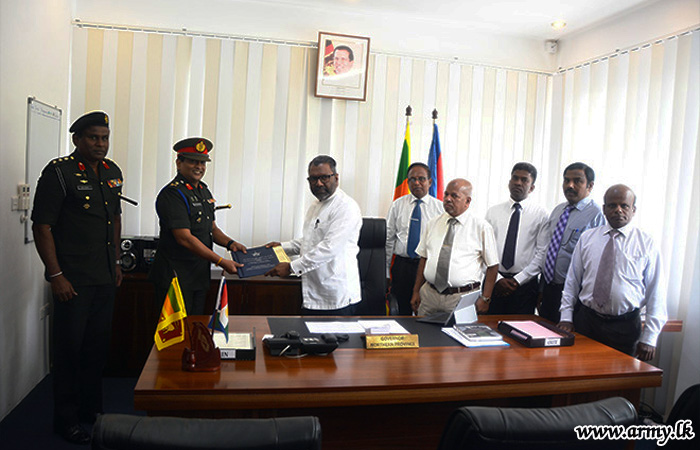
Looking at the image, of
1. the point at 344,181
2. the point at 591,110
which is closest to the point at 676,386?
→ the point at 591,110

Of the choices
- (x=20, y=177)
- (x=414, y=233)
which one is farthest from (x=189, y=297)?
(x=414, y=233)

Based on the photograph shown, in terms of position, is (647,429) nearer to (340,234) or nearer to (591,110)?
(340,234)

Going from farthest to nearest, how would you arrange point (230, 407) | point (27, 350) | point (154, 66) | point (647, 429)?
1. point (154, 66)
2. point (27, 350)
3. point (230, 407)
4. point (647, 429)

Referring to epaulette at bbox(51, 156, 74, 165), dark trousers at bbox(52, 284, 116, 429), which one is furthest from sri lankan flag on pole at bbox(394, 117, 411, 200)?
epaulette at bbox(51, 156, 74, 165)

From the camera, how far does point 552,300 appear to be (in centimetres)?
344

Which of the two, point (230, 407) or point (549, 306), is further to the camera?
point (549, 306)

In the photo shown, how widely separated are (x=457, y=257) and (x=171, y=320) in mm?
→ 1785

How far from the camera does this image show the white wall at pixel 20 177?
9.61ft

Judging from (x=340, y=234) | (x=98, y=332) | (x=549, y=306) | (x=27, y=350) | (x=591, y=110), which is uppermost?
(x=591, y=110)

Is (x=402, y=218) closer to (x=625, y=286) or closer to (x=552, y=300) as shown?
(x=552, y=300)

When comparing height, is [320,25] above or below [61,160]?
above

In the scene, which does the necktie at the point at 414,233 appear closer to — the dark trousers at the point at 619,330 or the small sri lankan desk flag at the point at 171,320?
the dark trousers at the point at 619,330

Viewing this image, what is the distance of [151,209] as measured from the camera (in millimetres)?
4211

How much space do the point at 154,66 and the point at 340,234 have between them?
229 centimetres
